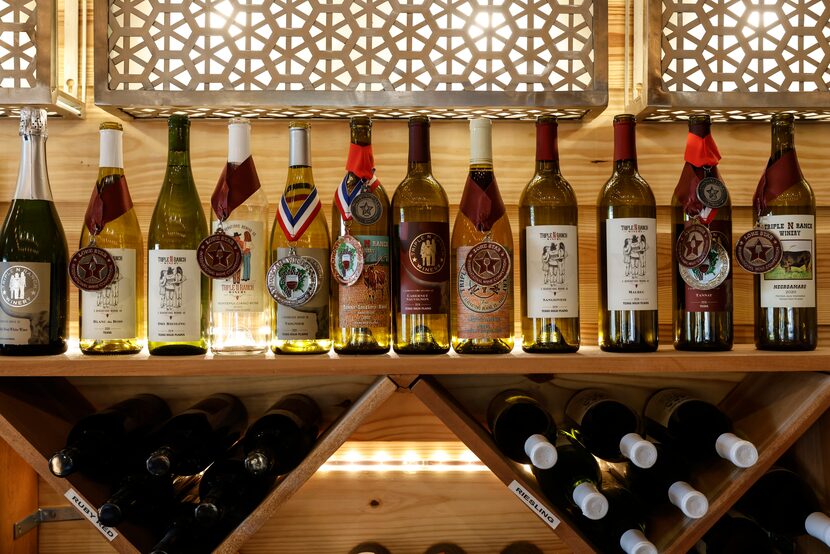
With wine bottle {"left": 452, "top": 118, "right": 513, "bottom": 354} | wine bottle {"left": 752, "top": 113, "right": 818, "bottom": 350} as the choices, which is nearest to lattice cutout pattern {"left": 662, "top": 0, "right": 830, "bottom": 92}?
wine bottle {"left": 752, "top": 113, "right": 818, "bottom": 350}

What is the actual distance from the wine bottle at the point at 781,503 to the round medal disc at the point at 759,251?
336mm

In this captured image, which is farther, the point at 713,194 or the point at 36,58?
the point at 36,58

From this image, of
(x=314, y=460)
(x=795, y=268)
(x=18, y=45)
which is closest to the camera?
(x=314, y=460)

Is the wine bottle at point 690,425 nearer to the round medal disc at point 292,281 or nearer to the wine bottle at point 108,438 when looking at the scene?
the round medal disc at point 292,281

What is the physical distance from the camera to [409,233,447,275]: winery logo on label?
1.00 meters

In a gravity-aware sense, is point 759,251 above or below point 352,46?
below

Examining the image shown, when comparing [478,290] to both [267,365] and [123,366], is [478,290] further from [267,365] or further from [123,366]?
[123,366]

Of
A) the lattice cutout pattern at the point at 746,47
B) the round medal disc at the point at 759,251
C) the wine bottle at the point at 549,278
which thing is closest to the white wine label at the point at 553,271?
the wine bottle at the point at 549,278

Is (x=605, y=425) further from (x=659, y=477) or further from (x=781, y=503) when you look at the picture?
(x=781, y=503)

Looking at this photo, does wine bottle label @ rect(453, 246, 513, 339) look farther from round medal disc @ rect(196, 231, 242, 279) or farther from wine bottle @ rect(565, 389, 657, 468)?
round medal disc @ rect(196, 231, 242, 279)

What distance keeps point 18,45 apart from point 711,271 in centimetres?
114

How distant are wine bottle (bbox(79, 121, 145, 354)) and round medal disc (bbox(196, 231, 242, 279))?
0.48ft

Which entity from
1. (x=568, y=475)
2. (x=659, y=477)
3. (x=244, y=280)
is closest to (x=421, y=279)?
(x=244, y=280)

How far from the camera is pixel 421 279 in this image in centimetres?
100
